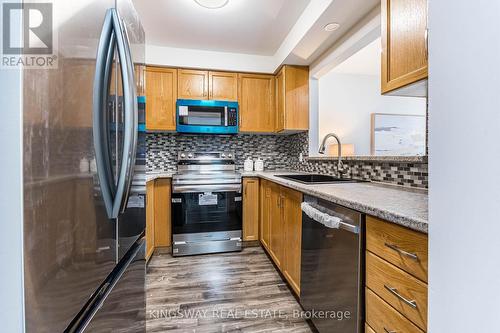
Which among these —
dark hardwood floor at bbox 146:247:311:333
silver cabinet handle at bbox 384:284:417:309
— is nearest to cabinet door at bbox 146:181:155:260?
dark hardwood floor at bbox 146:247:311:333

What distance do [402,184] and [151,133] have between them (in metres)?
2.98

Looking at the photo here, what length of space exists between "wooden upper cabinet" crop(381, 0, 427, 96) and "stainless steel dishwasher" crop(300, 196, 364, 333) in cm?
74

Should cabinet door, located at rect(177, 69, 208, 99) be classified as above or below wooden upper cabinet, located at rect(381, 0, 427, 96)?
above

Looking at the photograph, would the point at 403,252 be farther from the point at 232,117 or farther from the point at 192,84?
the point at 192,84

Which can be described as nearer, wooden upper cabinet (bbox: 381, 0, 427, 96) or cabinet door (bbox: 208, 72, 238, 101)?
wooden upper cabinet (bbox: 381, 0, 427, 96)

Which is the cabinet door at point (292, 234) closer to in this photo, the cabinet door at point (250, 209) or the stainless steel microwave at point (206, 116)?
the cabinet door at point (250, 209)

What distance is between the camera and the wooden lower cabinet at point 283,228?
5.83 feet

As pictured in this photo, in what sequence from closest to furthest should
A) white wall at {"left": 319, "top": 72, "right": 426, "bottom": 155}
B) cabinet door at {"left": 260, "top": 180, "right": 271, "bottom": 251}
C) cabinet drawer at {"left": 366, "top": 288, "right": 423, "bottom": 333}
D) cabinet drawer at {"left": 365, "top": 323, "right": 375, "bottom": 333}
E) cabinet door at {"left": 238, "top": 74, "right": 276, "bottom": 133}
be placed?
cabinet drawer at {"left": 366, "top": 288, "right": 423, "bottom": 333}
cabinet drawer at {"left": 365, "top": 323, "right": 375, "bottom": 333}
cabinet door at {"left": 260, "top": 180, "right": 271, "bottom": 251}
cabinet door at {"left": 238, "top": 74, "right": 276, "bottom": 133}
white wall at {"left": 319, "top": 72, "right": 426, "bottom": 155}

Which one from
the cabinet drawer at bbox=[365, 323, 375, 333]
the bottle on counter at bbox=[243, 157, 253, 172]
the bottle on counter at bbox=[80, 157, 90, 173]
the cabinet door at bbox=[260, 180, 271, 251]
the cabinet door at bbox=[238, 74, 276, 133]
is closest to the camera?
the bottle on counter at bbox=[80, 157, 90, 173]

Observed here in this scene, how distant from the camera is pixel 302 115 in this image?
2.91 meters

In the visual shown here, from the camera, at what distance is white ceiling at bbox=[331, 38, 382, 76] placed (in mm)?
3117

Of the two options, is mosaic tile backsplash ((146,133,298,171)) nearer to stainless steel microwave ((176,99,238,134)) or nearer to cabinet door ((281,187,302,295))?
stainless steel microwave ((176,99,238,134))

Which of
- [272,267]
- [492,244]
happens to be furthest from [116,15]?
[272,267]

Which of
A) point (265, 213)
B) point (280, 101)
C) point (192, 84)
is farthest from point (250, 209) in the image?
point (192, 84)
